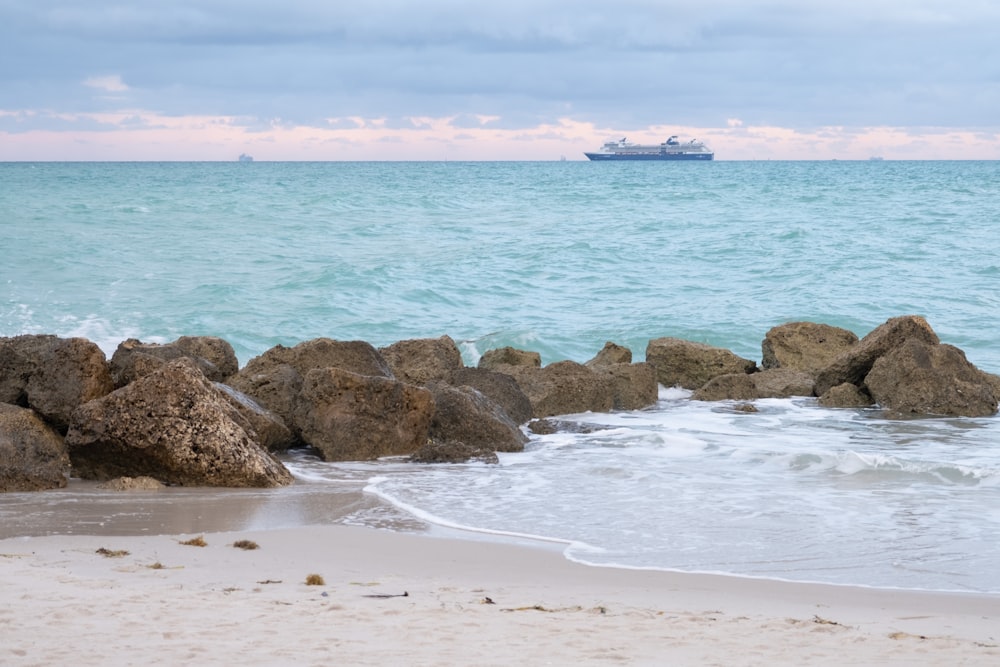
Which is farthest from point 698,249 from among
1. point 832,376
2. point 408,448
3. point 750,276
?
point 408,448

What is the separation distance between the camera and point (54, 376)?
8.09m

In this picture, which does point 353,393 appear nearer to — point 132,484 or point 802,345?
point 132,484

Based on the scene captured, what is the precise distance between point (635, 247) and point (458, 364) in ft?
55.7

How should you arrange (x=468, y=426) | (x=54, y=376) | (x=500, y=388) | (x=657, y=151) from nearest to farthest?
(x=54, y=376)
(x=468, y=426)
(x=500, y=388)
(x=657, y=151)

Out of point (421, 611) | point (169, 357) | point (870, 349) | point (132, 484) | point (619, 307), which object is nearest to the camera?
point (421, 611)

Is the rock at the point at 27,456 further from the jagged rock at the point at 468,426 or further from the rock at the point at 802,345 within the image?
the rock at the point at 802,345

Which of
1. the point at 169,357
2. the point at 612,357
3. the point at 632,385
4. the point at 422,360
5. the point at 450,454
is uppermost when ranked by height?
the point at 169,357

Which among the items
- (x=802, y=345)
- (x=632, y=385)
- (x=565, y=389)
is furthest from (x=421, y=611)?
(x=802, y=345)

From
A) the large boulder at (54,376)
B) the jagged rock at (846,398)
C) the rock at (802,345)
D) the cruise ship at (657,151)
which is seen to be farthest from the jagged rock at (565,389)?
the cruise ship at (657,151)

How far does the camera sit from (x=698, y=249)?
26.7m

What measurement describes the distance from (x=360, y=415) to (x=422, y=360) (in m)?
2.37

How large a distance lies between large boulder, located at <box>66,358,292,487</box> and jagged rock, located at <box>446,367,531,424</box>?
9.25 feet

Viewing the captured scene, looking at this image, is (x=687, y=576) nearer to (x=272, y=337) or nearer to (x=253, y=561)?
(x=253, y=561)

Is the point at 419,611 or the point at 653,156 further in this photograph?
the point at 653,156
